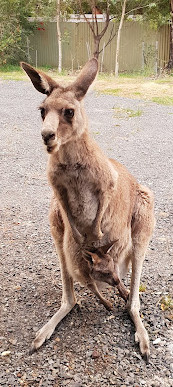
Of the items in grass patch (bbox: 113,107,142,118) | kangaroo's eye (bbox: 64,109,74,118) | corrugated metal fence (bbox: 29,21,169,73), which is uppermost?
corrugated metal fence (bbox: 29,21,169,73)

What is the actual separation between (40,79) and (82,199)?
24.8 inches

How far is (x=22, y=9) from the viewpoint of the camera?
17.1 meters

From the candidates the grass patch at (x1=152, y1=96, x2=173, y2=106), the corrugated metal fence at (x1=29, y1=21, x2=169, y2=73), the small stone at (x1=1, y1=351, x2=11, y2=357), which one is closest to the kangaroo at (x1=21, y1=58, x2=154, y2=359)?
the small stone at (x1=1, y1=351, x2=11, y2=357)

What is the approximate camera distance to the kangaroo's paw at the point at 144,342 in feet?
7.48

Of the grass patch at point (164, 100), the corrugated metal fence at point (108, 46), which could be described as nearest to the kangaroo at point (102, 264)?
the grass patch at point (164, 100)

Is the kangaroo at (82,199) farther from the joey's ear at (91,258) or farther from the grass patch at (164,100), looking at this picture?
the grass patch at (164,100)

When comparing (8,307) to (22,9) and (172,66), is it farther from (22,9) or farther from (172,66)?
(22,9)

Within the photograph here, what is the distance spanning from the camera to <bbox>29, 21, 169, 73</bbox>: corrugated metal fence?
16.5 m

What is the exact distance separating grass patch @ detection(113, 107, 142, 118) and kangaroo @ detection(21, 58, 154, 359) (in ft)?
19.0

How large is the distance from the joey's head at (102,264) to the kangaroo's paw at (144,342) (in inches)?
12.6

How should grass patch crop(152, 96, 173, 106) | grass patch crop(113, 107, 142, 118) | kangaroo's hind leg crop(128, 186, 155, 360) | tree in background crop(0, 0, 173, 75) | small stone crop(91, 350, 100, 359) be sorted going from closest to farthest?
small stone crop(91, 350, 100, 359), kangaroo's hind leg crop(128, 186, 155, 360), grass patch crop(113, 107, 142, 118), grass patch crop(152, 96, 173, 106), tree in background crop(0, 0, 173, 75)

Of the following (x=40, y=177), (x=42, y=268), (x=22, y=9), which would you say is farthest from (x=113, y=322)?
(x=22, y=9)

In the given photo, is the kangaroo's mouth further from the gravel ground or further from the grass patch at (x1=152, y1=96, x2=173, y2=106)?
the grass patch at (x1=152, y1=96, x2=173, y2=106)

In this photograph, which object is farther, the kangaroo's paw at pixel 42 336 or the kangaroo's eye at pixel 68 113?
the kangaroo's paw at pixel 42 336
